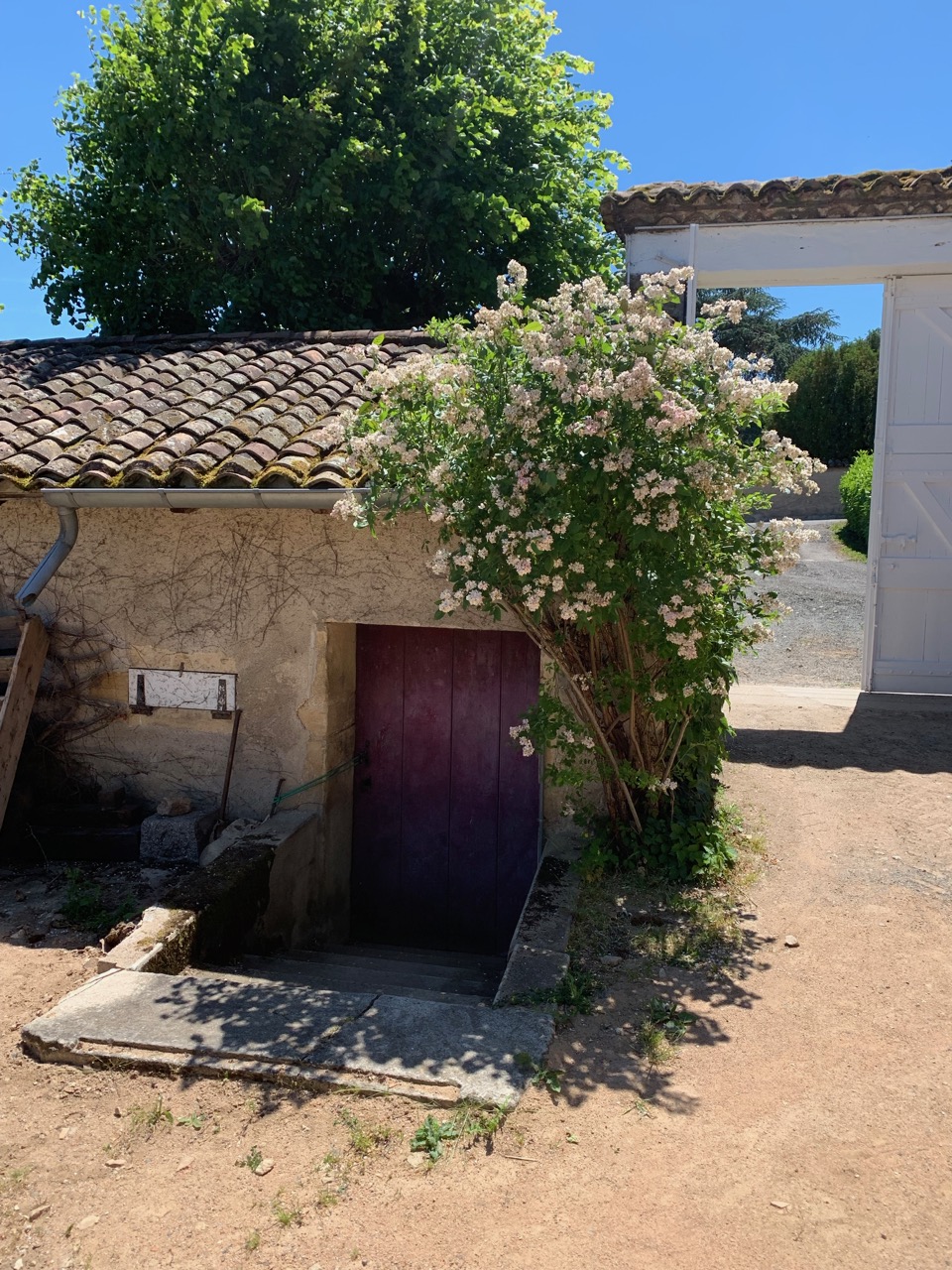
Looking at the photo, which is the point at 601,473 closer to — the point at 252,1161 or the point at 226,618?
the point at 252,1161

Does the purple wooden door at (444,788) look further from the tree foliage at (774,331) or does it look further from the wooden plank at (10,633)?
the tree foliage at (774,331)

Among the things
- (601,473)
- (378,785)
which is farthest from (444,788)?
(601,473)

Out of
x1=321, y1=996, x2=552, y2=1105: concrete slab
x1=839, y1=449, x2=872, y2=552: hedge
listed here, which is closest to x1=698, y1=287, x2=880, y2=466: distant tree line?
x1=839, y1=449, x2=872, y2=552: hedge

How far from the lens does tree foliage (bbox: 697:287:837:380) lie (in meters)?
28.1

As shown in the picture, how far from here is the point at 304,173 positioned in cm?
1110

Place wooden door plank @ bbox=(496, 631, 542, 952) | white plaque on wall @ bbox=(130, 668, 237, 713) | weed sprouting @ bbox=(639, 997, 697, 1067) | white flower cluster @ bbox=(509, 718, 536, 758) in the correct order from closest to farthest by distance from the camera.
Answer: weed sprouting @ bbox=(639, 997, 697, 1067) → white flower cluster @ bbox=(509, 718, 536, 758) → white plaque on wall @ bbox=(130, 668, 237, 713) → wooden door plank @ bbox=(496, 631, 542, 952)

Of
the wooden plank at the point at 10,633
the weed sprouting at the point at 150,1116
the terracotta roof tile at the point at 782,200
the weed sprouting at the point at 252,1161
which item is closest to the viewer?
the weed sprouting at the point at 252,1161

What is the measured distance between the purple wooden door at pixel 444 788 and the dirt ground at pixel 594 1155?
8.28ft

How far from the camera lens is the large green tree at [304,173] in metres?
10.7

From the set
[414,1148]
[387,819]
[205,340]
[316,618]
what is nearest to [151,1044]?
[414,1148]

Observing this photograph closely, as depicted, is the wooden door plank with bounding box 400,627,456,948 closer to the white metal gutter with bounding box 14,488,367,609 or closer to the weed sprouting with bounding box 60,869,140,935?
the white metal gutter with bounding box 14,488,367,609

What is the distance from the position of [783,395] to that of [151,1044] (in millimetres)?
3566

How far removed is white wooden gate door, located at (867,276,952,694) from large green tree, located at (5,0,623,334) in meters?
4.90

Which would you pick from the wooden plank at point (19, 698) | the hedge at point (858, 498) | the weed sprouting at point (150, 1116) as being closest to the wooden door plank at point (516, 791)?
the wooden plank at point (19, 698)
